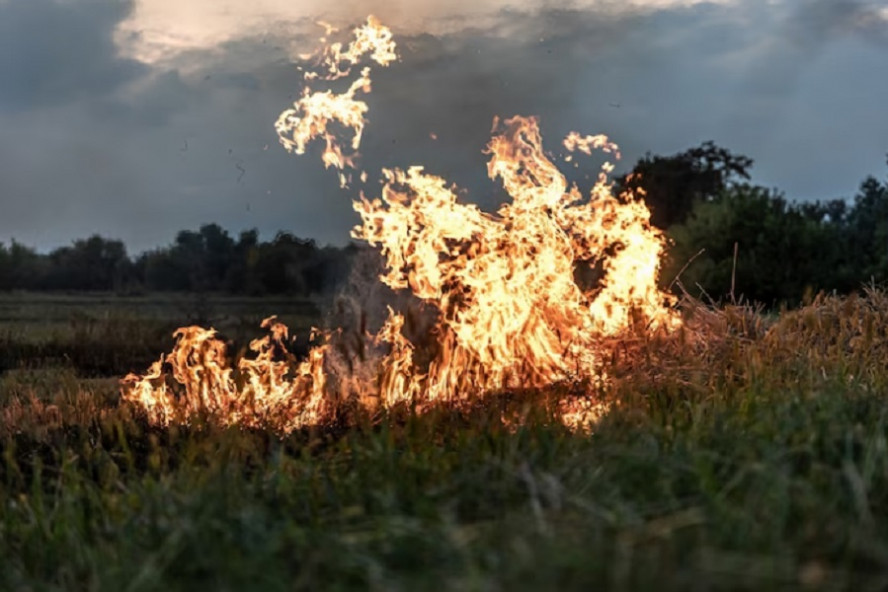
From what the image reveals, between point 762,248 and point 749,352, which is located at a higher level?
point 762,248

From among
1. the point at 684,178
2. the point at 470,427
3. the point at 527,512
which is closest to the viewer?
the point at 527,512

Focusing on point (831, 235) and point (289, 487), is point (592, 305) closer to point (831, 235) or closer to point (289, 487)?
point (289, 487)

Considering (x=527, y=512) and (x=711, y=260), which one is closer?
(x=527, y=512)

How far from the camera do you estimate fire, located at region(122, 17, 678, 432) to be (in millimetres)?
11094

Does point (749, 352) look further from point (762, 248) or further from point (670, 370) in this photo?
point (762, 248)

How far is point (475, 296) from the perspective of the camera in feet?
37.5

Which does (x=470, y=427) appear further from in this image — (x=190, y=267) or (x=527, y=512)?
(x=190, y=267)

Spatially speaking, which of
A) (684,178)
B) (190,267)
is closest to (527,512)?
(190,267)

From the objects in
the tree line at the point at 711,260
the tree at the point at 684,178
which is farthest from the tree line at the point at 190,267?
the tree at the point at 684,178

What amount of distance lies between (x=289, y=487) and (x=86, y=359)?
16.3 meters

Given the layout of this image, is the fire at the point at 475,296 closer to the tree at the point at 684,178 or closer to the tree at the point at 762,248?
the tree at the point at 762,248

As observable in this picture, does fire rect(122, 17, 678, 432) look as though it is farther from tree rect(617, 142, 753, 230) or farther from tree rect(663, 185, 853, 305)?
tree rect(617, 142, 753, 230)

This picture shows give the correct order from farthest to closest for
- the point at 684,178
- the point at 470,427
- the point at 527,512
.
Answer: the point at 684,178 < the point at 470,427 < the point at 527,512

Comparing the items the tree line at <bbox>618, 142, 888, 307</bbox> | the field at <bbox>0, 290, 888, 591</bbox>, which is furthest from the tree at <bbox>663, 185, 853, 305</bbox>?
the field at <bbox>0, 290, 888, 591</bbox>
